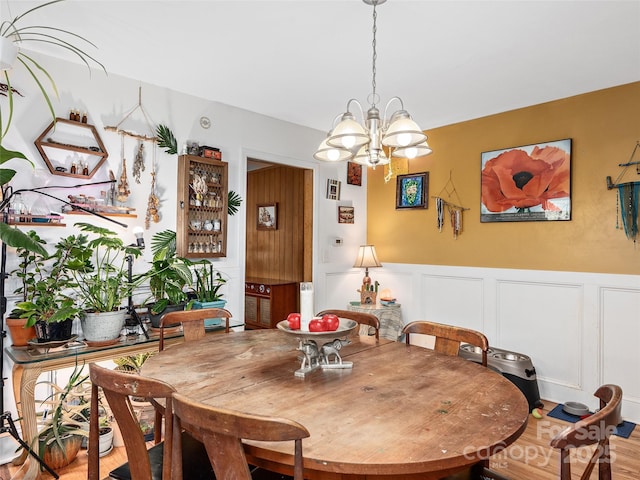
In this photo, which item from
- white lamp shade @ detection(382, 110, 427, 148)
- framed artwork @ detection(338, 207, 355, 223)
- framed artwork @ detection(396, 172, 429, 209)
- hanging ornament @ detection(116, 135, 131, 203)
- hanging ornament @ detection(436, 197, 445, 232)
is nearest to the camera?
white lamp shade @ detection(382, 110, 427, 148)

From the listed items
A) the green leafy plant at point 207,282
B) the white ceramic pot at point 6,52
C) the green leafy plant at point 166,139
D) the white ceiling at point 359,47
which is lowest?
the green leafy plant at point 207,282

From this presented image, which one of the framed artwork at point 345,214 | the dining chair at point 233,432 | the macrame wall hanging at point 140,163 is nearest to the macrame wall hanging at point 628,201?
the framed artwork at point 345,214

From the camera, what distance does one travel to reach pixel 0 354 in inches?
83.4

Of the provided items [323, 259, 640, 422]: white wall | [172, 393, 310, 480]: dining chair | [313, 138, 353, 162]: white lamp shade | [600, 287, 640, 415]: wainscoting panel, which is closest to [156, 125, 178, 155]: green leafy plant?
[313, 138, 353, 162]: white lamp shade

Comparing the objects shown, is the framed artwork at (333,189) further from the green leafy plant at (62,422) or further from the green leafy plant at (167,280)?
the green leafy plant at (62,422)

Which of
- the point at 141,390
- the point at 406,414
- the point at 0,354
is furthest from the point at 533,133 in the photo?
the point at 0,354

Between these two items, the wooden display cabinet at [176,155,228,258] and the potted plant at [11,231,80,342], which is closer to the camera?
the potted plant at [11,231,80,342]

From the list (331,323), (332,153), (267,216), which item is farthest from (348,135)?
(267,216)

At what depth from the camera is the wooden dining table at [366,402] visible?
100cm

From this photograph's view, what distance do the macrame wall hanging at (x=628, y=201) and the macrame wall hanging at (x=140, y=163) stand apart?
11.8ft

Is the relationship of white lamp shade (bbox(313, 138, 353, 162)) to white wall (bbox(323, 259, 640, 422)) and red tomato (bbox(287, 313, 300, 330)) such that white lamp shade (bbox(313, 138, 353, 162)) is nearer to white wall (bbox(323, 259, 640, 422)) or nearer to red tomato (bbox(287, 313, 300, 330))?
red tomato (bbox(287, 313, 300, 330))

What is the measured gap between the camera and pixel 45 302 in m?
2.24

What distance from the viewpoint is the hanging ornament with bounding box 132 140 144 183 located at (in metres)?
3.03

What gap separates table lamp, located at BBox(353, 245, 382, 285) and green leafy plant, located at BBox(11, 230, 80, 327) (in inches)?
108
